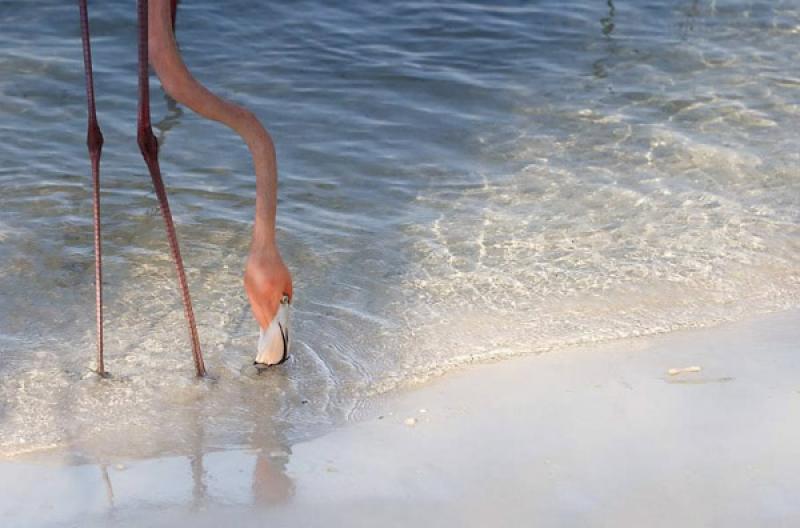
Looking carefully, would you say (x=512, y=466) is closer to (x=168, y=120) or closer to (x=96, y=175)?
(x=96, y=175)

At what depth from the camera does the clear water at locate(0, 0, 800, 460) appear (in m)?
3.78

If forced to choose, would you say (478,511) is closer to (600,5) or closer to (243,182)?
(243,182)

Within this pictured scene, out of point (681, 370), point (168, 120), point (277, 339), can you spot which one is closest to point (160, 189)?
point (277, 339)

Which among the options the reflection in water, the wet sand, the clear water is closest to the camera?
the wet sand

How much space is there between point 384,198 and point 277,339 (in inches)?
71.2

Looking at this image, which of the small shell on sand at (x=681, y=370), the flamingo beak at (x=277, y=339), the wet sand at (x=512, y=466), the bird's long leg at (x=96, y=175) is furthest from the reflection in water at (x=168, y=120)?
the small shell on sand at (x=681, y=370)

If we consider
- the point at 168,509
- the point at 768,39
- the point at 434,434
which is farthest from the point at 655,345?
the point at 768,39

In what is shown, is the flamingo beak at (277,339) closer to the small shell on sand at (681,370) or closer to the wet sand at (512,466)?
the wet sand at (512,466)

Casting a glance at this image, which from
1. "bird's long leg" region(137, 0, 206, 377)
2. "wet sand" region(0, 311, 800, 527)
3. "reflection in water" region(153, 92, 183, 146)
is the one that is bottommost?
"reflection in water" region(153, 92, 183, 146)

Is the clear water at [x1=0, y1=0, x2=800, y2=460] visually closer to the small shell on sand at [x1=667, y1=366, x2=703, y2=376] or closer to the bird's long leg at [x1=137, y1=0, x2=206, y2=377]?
the bird's long leg at [x1=137, y1=0, x2=206, y2=377]

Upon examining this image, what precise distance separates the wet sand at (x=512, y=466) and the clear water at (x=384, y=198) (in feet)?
0.58

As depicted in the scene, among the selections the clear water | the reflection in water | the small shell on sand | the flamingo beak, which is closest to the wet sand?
the small shell on sand

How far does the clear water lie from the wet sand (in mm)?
176

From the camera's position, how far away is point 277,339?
3.62 m
